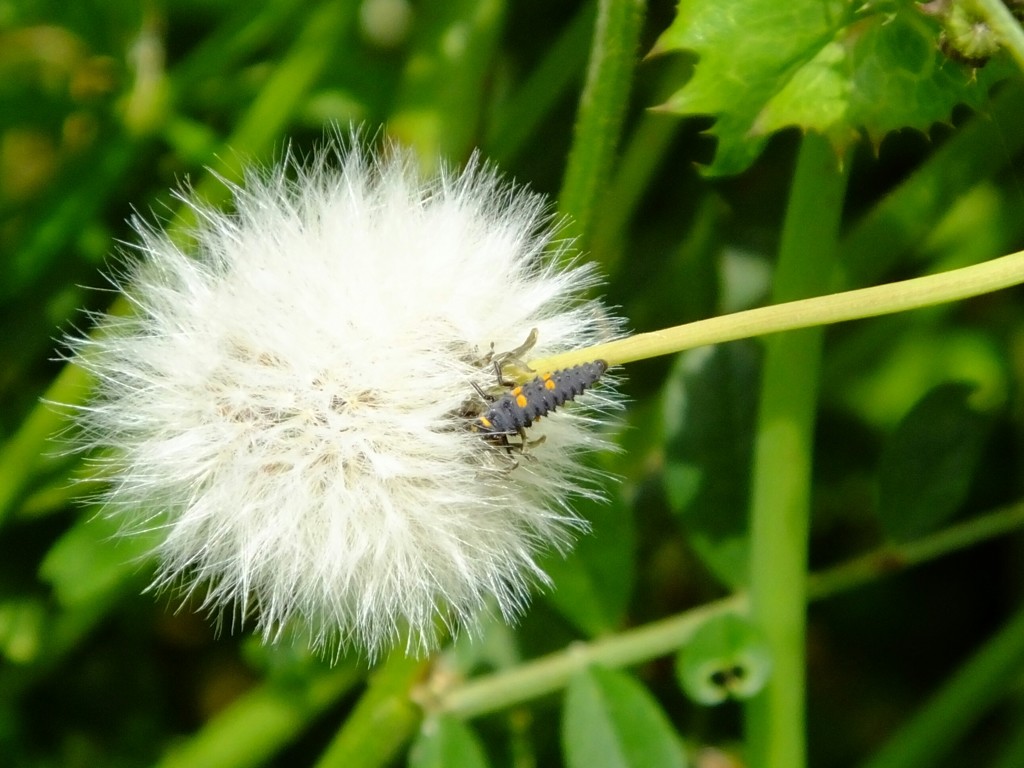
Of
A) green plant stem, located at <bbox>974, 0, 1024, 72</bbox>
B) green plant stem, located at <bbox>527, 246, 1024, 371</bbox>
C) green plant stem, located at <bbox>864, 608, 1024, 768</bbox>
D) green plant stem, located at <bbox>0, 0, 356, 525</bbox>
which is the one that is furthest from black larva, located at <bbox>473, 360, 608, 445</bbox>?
green plant stem, located at <bbox>864, 608, 1024, 768</bbox>

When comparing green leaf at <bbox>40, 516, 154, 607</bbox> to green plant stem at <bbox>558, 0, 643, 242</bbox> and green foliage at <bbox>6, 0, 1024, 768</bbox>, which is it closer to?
green foliage at <bbox>6, 0, 1024, 768</bbox>

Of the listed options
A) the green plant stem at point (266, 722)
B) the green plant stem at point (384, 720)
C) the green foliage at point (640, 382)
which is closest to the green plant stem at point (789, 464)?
the green foliage at point (640, 382)

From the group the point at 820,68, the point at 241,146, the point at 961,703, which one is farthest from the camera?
the point at 241,146

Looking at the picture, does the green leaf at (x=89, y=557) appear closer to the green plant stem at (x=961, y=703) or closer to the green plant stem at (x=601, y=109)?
the green plant stem at (x=601, y=109)

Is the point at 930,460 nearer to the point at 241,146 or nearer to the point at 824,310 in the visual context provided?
the point at 824,310

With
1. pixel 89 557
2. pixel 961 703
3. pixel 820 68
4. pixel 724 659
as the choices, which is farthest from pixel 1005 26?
pixel 89 557

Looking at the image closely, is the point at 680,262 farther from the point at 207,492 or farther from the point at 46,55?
the point at 46,55
